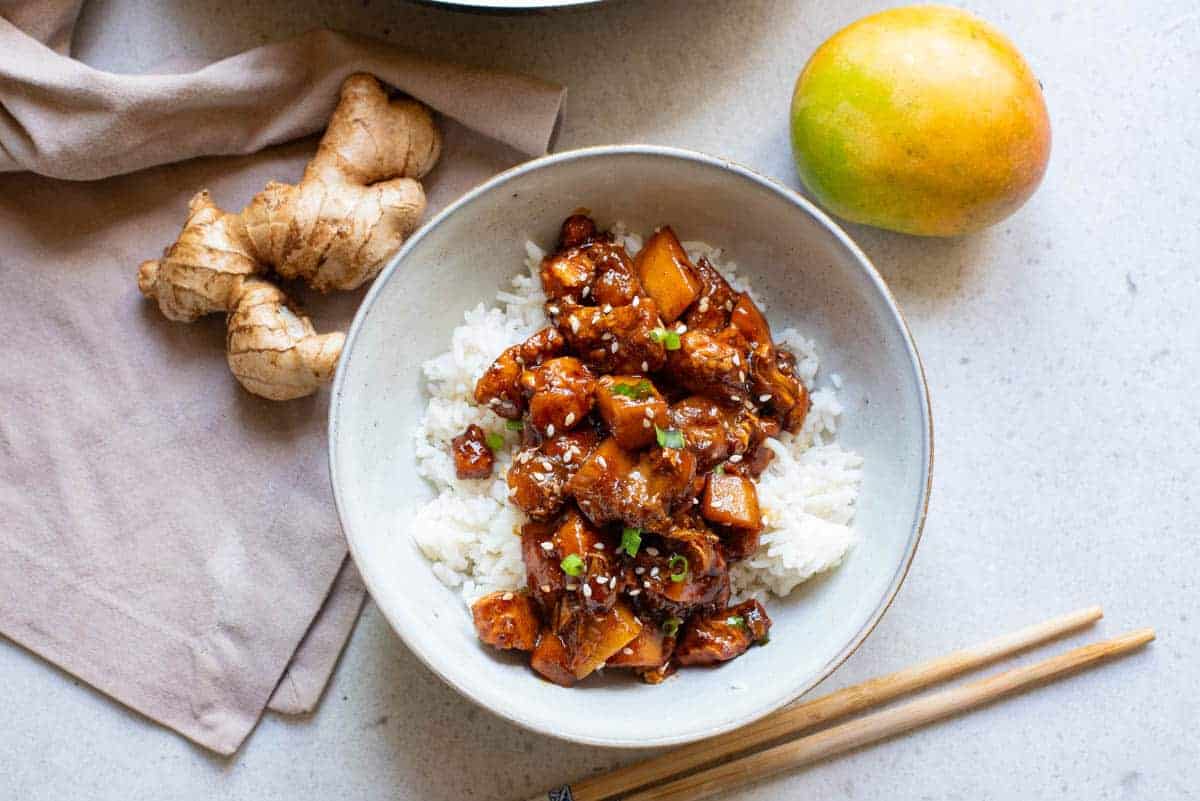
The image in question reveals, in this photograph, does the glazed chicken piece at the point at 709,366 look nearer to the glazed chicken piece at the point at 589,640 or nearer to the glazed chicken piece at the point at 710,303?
the glazed chicken piece at the point at 710,303

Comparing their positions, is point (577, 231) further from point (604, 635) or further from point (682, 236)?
point (604, 635)

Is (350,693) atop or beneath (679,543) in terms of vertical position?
beneath

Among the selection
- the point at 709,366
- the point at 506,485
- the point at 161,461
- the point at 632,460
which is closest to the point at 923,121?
the point at 709,366

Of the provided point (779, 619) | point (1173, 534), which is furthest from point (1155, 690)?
point (779, 619)

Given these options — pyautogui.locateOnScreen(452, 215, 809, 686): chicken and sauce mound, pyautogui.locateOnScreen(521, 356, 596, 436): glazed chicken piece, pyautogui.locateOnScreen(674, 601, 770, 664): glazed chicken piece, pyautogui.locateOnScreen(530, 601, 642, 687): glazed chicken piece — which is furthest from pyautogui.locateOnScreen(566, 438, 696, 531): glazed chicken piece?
pyautogui.locateOnScreen(674, 601, 770, 664): glazed chicken piece

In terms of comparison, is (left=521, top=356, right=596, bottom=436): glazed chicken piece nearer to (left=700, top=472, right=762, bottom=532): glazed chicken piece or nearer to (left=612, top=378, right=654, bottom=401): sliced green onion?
(left=612, top=378, right=654, bottom=401): sliced green onion

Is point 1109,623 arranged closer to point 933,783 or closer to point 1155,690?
point 1155,690

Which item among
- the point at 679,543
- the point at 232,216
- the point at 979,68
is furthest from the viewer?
the point at 232,216
